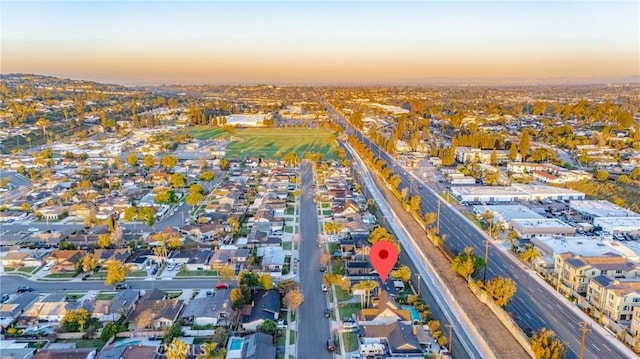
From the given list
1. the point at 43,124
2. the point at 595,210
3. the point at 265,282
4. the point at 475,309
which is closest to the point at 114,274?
the point at 265,282

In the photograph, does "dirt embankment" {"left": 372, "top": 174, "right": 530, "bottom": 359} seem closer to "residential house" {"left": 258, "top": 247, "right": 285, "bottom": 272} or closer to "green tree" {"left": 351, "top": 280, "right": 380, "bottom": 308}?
"green tree" {"left": 351, "top": 280, "right": 380, "bottom": 308}

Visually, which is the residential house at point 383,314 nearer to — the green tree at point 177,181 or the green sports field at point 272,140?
the green tree at point 177,181

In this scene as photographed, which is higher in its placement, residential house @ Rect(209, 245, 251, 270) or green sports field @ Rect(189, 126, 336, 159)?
green sports field @ Rect(189, 126, 336, 159)

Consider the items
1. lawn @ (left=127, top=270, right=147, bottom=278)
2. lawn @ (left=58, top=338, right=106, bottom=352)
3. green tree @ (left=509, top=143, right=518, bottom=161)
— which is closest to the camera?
lawn @ (left=58, top=338, right=106, bottom=352)

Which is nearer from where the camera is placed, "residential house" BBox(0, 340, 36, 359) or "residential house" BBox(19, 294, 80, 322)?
"residential house" BBox(0, 340, 36, 359)

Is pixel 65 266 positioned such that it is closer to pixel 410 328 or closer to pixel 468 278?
pixel 410 328

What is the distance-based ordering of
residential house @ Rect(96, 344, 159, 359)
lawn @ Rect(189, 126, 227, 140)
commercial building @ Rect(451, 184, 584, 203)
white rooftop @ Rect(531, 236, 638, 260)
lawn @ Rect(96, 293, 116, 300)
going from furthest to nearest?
lawn @ Rect(189, 126, 227, 140) < commercial building @ Rect(451, 184, 584, 203) < white rooftop @ Rect(531, 236, 638, 260) < lawn @ Rect(96, 293, 116, 300) < residential house @ Rect(96, 344, 159, 359)

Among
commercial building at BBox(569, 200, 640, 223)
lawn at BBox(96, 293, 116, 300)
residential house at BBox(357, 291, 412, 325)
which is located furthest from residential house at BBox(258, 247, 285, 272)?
commercial building at BBox(569, 200, 640, 223)
